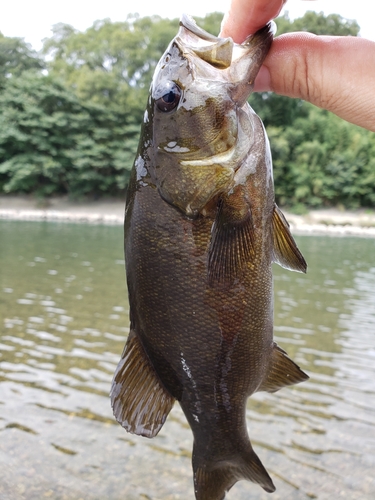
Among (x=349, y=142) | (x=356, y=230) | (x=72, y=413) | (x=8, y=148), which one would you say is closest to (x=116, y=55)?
(x=8, y=148)

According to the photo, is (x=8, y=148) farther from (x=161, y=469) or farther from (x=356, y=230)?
(x=161, y=469)

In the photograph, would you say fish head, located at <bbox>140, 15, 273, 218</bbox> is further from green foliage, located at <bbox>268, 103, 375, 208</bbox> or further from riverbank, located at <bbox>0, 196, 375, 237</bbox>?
green foliage, located at <bbox>268, 103, 375, 208</bbox>

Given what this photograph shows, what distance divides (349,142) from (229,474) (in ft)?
163

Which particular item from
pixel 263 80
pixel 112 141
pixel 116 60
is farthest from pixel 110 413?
pixel 116 60

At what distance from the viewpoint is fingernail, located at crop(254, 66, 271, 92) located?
234 cm

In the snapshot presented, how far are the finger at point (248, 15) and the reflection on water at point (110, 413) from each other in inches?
202

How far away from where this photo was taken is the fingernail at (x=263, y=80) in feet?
7.69

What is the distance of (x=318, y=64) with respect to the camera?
2.17 metres

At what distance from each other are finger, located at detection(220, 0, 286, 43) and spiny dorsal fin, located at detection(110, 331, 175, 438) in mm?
1464

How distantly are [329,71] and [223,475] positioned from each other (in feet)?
6.73

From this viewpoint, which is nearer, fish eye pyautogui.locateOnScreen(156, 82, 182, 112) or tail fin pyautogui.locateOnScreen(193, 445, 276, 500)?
fish eye pyautogui.locateOnScreen(156, 82, 182, 112)

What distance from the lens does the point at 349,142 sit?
47.8 m

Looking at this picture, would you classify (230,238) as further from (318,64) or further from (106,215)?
(106,215)

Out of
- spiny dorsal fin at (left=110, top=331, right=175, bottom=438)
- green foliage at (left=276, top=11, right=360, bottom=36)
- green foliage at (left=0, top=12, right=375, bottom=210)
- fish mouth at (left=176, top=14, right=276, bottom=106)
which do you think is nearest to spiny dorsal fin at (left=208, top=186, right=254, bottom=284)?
fish mouth at (left=176, top=14, right=276, bottom=106)
